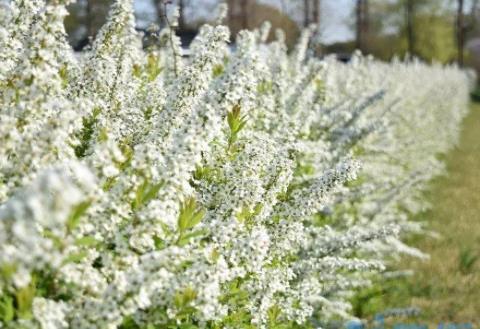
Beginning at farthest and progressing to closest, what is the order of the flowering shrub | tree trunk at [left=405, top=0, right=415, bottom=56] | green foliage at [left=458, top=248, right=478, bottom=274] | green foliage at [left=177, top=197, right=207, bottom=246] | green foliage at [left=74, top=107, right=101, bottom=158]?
tree trunk at [left=405, top=0, right=415, bottom=56] < green foliage at [left=458, top=248, right=478, bottom=274] < green foliage at [left=74, top=107, right=101, bottom=158] < green foliage at [left=177, top=197, right=207, bottom=246] < the flowering shrub

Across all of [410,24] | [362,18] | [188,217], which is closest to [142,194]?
[188,217]

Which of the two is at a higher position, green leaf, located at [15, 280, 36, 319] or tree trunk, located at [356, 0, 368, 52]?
tree trunk, located at [356, 0, 368, 52]

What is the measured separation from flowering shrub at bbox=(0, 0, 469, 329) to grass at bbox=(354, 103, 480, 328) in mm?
1546

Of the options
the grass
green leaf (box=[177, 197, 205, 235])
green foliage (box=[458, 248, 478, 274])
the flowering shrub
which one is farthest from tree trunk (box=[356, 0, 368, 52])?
green leaf (box=[177, 197, 205, 235])

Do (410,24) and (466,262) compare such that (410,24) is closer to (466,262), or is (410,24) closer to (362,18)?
(362,18)

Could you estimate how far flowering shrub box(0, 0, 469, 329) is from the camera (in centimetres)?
263

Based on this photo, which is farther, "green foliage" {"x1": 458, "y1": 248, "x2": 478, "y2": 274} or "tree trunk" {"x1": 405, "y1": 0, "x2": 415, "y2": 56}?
"tree trunk" {"x1": 405, "y1": 0, "x2": 415, "y2": 56}

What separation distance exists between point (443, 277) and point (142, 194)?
669 centimetres

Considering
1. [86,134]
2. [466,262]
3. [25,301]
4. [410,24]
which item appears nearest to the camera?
[25,301]

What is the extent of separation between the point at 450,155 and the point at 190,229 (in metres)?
18.1

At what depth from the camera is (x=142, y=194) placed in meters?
3.16

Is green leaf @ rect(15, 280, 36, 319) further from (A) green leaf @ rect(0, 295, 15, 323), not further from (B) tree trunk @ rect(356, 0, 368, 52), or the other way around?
(B) tree trunk @ rect(356, 0, 368, 52)

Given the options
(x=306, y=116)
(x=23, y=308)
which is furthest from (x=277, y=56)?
(x=23, y=308)

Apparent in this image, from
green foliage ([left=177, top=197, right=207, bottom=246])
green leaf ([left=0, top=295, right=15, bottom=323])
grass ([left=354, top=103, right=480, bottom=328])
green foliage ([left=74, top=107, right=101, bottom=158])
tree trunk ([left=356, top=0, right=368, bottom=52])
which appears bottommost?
grass ([left=354, top=103, right=480, bottom=328])
